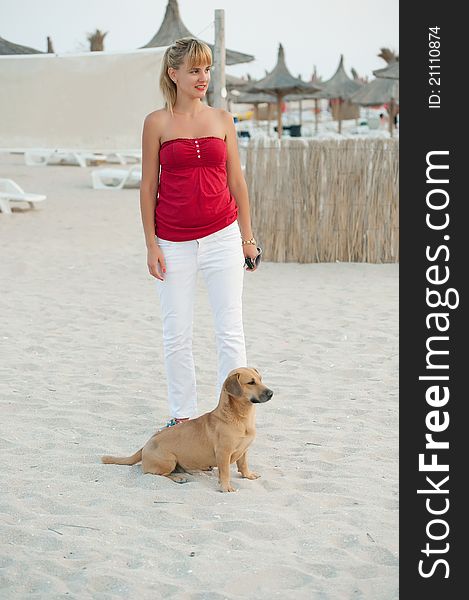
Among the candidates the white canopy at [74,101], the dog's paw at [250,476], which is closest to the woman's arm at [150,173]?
the dog's paw at [250,476]

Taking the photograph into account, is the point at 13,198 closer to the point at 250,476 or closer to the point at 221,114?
the point at 221,114

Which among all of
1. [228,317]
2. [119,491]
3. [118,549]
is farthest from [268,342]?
[118,549]

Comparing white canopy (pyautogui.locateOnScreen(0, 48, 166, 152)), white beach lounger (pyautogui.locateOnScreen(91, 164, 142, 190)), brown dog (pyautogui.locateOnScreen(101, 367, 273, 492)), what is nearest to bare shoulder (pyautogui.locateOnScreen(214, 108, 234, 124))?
brown dog (pyautogui.locateOnScreen(101, 367, 273, 492))

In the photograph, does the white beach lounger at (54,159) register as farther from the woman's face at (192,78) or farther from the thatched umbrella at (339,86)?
the woman's face at (192,78)

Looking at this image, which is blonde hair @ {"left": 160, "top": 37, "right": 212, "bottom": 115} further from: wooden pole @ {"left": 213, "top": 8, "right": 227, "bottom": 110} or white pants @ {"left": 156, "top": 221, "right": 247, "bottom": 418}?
wooden pole @ {"left": 213, "top": 8, "right": 227, "bottom": 110}

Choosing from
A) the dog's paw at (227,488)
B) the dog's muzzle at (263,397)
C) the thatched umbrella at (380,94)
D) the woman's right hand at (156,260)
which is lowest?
the dog's paw at (227,488)

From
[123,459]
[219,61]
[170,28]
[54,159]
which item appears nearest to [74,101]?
[219,61]

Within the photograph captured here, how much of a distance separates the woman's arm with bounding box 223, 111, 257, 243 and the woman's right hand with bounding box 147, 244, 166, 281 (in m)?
0.38

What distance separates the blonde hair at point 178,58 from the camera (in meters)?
3.37

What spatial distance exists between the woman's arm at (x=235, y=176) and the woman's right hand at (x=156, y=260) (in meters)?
0.38

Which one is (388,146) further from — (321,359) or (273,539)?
(273,539)

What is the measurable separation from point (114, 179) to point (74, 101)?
18.1 feet

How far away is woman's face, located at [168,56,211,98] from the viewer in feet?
11.1

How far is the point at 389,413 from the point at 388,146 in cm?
454
